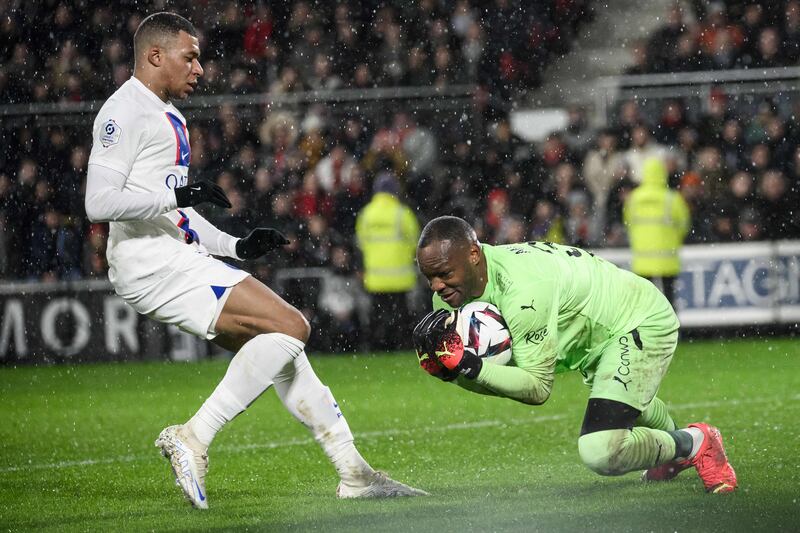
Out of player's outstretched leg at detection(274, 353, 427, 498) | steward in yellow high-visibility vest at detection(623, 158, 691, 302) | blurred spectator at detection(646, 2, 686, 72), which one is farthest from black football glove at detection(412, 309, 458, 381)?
blurred spectator at detection(646, 2, 686, 72)

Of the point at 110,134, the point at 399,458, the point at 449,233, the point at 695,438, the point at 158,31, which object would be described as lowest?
the point at 399,458

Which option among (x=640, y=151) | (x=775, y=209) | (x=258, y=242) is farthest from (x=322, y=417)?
(x=775, y=209)

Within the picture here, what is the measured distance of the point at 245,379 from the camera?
206 inches

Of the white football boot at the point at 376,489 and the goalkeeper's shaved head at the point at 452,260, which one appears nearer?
the goalkeeper's shaved head at the point at 452,260

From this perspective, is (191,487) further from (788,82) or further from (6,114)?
(788,82)

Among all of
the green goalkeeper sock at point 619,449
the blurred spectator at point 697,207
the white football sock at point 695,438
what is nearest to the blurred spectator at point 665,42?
the blurred spectator at point 697,207

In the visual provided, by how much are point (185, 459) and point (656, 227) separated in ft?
28.2

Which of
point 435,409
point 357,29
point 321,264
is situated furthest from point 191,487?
point 357,29

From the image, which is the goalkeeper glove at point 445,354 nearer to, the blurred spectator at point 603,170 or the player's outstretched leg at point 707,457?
the player's outstretched leg at point 707,457

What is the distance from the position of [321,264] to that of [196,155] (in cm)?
198

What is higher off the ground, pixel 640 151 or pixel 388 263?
pixel 640 151

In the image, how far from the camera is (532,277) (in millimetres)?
4762

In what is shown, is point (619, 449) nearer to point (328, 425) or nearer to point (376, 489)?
point (376, 489)

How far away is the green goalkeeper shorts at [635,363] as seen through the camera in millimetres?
5004
